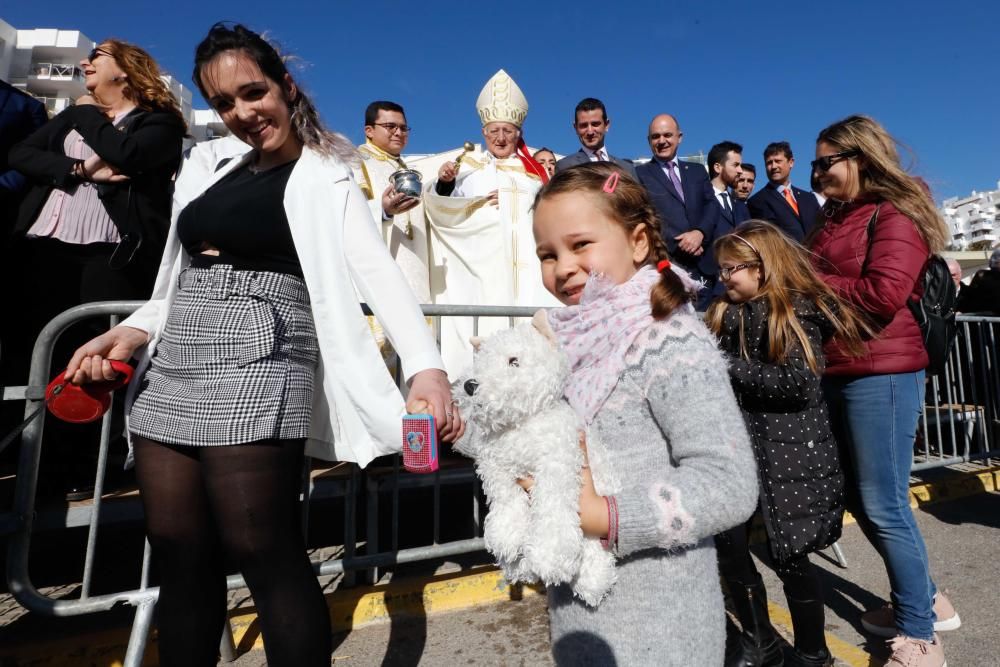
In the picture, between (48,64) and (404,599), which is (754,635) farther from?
(48,64)

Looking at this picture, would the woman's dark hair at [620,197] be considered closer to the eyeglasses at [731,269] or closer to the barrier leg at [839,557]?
the eyeglasses at [731,269]

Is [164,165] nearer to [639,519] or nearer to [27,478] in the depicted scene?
[27,478]

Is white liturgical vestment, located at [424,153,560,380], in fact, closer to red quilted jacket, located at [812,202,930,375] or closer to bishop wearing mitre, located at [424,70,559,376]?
bishop wearing mitre, located at [424,70,559,376]

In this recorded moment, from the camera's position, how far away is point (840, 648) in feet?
8.04

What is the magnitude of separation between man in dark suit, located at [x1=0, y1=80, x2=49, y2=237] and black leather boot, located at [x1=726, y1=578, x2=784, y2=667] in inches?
142

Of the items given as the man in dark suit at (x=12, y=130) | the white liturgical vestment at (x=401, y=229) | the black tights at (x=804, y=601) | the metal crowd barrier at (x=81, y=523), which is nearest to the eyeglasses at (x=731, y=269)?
the black tights at (x=804, y=601)

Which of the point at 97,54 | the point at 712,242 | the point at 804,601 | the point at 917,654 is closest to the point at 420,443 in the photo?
the point at 804,601

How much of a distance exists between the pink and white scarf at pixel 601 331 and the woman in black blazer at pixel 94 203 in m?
2.36

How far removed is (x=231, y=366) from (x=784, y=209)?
512 cm

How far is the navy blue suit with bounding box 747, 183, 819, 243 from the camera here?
16.8 ft

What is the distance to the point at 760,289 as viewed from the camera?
228 cm

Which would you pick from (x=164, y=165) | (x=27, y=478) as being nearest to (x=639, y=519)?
(x=27, y=478)

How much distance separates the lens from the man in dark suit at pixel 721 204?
14.4ft

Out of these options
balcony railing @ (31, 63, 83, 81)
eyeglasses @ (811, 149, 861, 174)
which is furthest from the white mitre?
balcony railing @ (31, 63, 83, 81)
